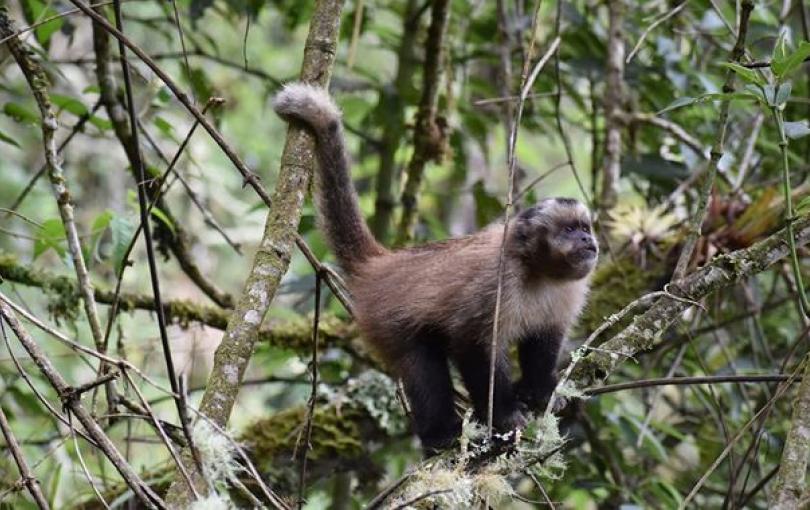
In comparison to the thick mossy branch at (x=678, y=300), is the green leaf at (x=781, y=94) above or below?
above

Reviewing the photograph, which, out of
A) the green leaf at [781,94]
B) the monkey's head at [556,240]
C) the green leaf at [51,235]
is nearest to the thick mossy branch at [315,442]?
the monkey's head at [556,240]

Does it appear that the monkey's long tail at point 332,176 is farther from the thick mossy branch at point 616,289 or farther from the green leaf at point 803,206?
the green leaf at point 803,206

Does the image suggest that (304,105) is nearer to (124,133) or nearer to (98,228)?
(98,228)

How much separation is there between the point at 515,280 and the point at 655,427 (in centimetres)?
133

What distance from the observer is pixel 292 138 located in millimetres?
4082

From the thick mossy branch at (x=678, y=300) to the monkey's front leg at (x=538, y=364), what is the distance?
4.94ft

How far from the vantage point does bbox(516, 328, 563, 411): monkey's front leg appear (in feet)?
17.9

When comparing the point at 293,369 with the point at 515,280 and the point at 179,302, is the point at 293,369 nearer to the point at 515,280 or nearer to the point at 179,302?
the point at 179,302

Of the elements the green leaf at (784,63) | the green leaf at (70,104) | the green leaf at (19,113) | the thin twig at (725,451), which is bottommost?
the thin twig at (725,451)

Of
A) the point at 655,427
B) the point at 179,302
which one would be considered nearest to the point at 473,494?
the point at 655,427

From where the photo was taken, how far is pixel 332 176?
5461mm

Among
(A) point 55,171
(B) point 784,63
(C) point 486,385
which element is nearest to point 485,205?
(C) point 486,385

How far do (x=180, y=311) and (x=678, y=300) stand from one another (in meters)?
3.39

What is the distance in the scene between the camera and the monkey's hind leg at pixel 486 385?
500 centimetres
